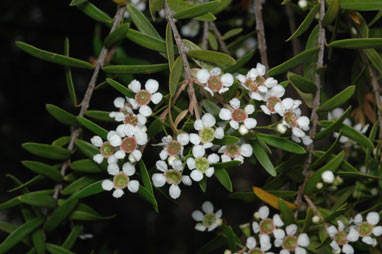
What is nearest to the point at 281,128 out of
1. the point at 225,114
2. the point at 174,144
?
the point at 225,114

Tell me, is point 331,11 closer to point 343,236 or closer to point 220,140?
point 220,140

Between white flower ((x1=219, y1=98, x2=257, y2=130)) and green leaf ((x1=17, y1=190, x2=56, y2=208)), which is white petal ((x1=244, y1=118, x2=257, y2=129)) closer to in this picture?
white flower ((x1=219, y1=98, x2=257, y2=130))

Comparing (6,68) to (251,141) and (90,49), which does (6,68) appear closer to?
(90,49)

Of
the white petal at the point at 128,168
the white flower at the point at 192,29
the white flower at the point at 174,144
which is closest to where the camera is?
the white flower at the point at 174,144

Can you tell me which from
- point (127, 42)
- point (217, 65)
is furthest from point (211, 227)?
point (127, 42)

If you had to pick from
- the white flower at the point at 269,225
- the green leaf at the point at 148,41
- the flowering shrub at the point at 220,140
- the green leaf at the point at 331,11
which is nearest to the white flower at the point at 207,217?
the flowering shrub at the point at 220,140

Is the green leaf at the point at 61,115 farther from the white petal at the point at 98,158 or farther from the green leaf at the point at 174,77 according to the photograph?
the green leaf at the point at 174,77
